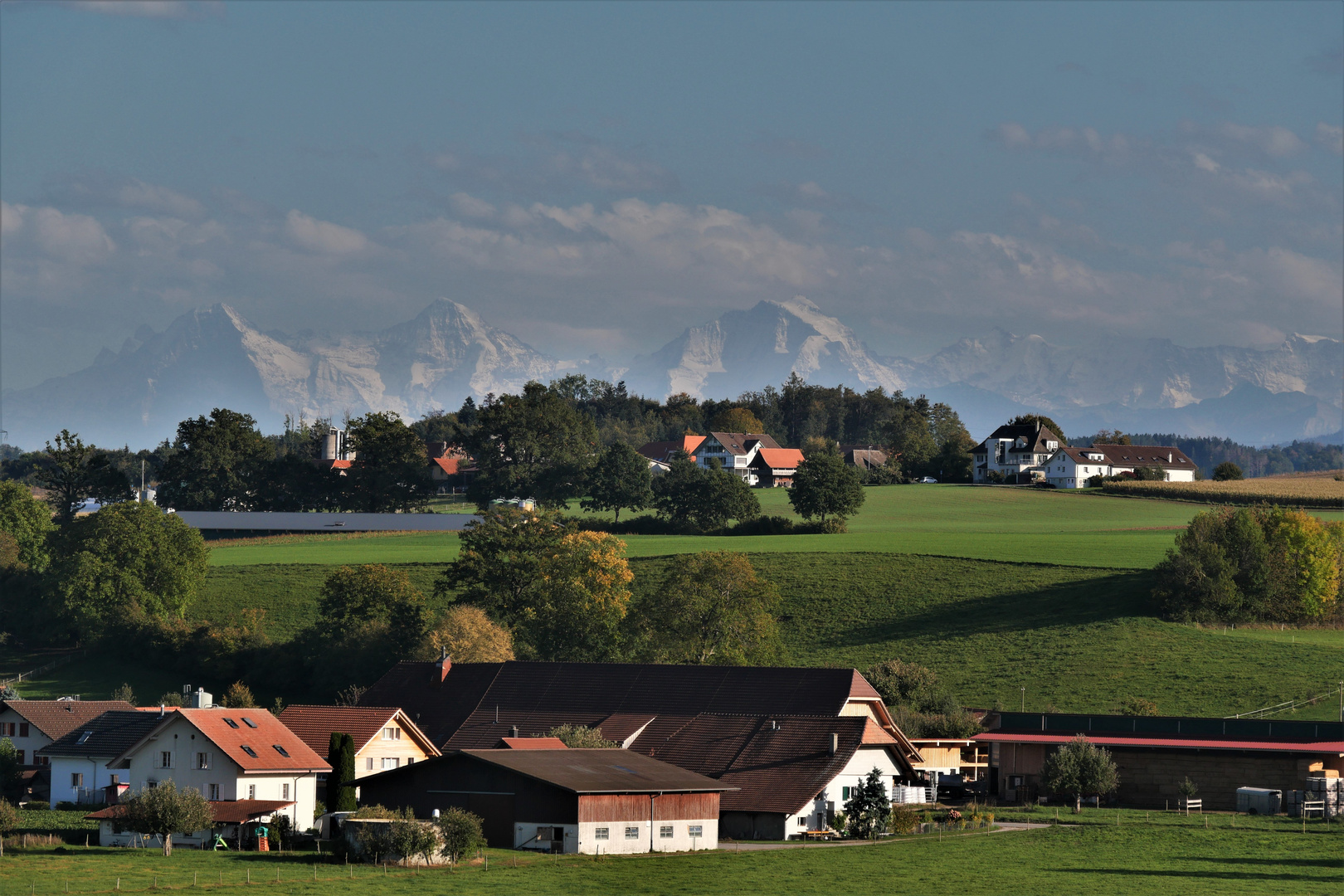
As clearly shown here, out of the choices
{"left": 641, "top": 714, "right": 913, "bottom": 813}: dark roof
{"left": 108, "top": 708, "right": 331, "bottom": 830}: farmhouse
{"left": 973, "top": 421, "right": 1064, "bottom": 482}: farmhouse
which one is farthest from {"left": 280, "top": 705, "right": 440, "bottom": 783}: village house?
{"left": 973, "top": 421, "right": 1064, "bottom": 482}: farmhouse

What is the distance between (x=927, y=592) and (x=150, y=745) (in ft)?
166

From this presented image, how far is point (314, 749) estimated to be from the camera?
181 feet

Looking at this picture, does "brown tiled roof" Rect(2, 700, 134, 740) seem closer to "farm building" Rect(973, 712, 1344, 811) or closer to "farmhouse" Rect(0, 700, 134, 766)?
"farmhouse" Rect(0, 700, 134, 766)

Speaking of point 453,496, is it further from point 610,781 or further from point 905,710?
point 610,781

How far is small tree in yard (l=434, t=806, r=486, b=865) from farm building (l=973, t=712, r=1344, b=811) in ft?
82.9

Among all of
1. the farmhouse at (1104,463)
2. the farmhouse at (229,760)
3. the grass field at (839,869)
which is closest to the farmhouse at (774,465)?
the farmhouse at (1104,463)

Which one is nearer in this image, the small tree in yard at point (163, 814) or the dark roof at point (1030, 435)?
the small tree in yard at point (163, 814)

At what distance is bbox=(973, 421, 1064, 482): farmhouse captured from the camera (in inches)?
6722

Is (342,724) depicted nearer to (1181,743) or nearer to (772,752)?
(772,752)

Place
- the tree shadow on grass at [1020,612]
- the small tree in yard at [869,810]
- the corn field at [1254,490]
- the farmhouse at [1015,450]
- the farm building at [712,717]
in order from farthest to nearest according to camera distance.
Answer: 1. the farmhouse at [1015,450]
2. the corn field at [1254,490]
3. the tree shadow on grass at [1020,612]
4. the farm building at [712,717]
5. the small tree in yard at [869,810]

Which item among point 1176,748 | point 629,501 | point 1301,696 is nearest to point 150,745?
point 1176,748

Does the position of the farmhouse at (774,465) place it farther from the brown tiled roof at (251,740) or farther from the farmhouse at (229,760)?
the farmhouse at (229,760)

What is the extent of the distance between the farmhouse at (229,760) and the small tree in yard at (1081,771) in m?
25.5

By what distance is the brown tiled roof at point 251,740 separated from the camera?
164ft
